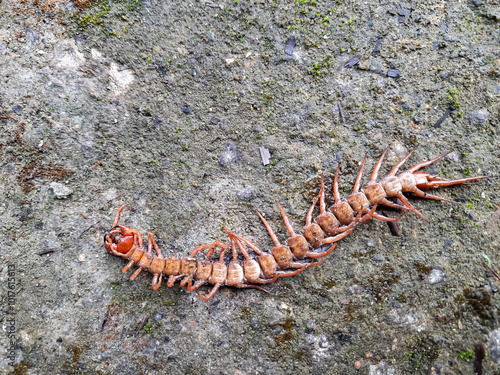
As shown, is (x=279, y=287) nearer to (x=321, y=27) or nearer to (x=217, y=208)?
(x=217, y=208)

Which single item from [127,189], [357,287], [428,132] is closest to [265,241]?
[357,287]

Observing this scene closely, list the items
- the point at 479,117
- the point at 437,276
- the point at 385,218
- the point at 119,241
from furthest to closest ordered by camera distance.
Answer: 1. the point at 479,117
2. the point at 437,276
3. the point at 385,218
4. the point at 119,241

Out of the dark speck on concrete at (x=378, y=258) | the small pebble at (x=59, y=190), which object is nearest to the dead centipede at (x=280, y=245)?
the dark speck on concrete at (x=378, y=258)

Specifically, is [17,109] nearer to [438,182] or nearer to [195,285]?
[195,285]

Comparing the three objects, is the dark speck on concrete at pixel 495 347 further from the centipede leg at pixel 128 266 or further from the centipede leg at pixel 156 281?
the centipede leg at pixel 128 266

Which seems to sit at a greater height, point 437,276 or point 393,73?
point 393,73

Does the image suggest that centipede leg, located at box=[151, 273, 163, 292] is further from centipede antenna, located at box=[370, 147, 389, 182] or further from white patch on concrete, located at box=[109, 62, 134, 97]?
centipede antenna, located at box=[370, 147, 389, 182]

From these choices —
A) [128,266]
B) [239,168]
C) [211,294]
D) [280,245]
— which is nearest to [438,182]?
[280,245]

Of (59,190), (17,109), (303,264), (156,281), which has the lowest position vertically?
(156,281)
